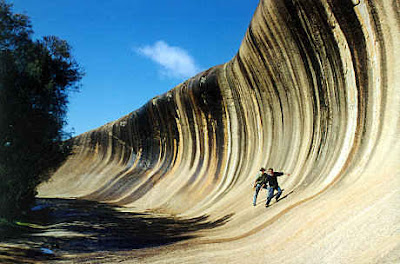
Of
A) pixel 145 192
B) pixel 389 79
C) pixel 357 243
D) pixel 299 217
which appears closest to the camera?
pixel 357 243

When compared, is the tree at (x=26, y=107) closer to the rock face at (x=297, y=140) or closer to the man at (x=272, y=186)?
the rock face at (x=297, y=140)

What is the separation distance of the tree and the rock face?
4942 millimetres

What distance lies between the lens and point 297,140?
11320mm

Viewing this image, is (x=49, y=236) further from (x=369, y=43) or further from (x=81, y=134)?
(x=81, y=134)

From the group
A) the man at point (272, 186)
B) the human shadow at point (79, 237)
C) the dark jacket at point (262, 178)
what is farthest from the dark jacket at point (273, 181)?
the human shadow at point (79, 237)

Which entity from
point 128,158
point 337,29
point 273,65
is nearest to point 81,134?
point 128,158

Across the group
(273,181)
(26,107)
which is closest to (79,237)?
(26,107)

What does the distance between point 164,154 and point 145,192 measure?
9.08 feet

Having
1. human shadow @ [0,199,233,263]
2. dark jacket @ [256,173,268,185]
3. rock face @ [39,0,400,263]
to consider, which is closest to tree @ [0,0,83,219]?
human shadow @ [0,199,233,263]

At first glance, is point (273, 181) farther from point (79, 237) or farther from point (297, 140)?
point (79, 237)

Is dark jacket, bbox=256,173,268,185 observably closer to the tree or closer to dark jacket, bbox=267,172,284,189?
dark jacket, bbox=267,172,284,189

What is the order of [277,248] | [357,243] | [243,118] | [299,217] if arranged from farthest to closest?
[243,118]
[299,217]
[277,248]
[357,243]

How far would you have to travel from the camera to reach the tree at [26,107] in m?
9.27

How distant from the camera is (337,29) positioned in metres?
9.32
